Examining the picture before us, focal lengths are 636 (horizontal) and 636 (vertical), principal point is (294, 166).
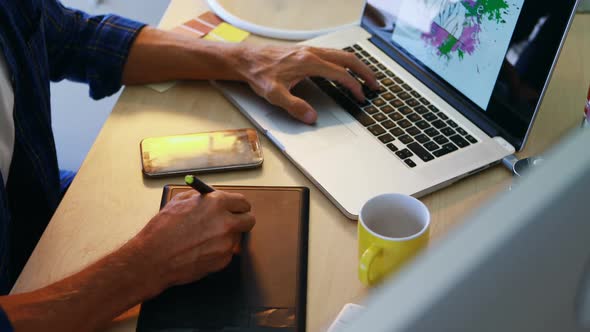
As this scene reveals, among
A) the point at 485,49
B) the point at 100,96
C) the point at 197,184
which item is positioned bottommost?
the point at 100,96

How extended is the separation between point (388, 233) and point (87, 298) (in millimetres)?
332

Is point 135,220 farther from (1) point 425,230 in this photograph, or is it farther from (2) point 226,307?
(1) point 425,230

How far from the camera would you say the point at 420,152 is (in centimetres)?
85

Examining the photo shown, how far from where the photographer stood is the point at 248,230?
766mm

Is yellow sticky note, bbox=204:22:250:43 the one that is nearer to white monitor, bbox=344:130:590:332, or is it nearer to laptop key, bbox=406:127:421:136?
laptop key, bbox=406:127:421:136

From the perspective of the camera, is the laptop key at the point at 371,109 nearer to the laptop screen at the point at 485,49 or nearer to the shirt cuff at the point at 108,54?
the laptop screen at the point at 485,49

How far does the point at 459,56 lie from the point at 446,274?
776mm

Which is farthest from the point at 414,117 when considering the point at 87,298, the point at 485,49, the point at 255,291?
the point at 87,298

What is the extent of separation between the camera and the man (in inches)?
27.2

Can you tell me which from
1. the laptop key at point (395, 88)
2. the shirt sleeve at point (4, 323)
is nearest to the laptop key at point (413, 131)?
the laptop key at point (395, 88)

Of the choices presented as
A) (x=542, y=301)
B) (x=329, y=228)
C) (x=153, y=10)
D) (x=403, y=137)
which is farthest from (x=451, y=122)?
(x=153, y=10)

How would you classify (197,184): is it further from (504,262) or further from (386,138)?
(504,262)

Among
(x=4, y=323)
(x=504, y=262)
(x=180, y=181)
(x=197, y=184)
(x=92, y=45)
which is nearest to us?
(x=504, y=262)

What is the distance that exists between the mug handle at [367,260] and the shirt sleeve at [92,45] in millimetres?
581
